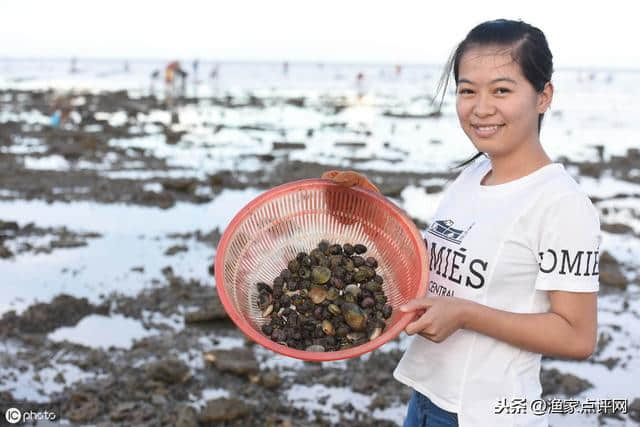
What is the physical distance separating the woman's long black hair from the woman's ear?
0.02 meters

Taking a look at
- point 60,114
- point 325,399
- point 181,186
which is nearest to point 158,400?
point 325,399

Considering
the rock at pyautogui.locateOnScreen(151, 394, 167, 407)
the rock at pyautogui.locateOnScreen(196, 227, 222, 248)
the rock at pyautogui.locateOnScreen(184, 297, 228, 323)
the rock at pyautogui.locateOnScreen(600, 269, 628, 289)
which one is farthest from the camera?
the rock at pyautogui.locateOnScreen(196, 227, 222, 248)

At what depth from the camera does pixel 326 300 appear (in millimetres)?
2902

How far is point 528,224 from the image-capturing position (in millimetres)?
2098

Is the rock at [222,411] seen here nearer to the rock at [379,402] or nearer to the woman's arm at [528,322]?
the rock at [379,402]

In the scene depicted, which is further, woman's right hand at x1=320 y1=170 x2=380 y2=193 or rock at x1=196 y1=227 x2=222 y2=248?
rock at x1=196 y1=227 x2=222 y2=248

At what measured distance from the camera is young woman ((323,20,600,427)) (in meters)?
2.03

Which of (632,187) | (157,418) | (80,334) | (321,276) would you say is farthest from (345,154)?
(321,276)

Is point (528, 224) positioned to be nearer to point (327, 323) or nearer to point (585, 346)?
point (585, 346)

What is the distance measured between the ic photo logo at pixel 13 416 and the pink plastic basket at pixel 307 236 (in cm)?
289

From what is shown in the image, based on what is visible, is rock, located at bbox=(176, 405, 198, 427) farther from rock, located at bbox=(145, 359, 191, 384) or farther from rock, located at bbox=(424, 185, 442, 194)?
rock, located at bbox=(424, 185, 442, 194)

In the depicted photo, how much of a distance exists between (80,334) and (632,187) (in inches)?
500

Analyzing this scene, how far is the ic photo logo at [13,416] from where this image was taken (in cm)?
466

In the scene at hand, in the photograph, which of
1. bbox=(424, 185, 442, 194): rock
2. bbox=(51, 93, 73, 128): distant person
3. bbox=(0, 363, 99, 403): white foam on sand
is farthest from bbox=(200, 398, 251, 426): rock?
bbox=(51, 93, 73, 128): distant person
